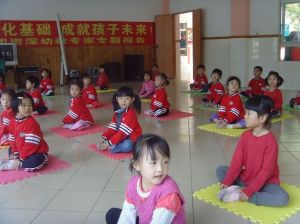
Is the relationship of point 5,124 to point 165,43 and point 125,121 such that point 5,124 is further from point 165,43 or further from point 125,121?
point 165,43

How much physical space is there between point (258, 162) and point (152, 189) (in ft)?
3.31

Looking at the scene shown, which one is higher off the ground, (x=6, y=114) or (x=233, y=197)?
(x=6, y=114)

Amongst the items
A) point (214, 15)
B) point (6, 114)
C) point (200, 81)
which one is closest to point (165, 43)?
point (214, 15)

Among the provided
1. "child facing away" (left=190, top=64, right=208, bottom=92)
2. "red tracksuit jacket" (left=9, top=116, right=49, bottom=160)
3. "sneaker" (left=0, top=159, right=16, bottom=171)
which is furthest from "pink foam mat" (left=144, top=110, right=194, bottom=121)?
"sneaker" (left=0, top=159, right=16, bottom=171)

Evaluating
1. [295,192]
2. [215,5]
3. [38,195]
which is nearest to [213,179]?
[295,192]

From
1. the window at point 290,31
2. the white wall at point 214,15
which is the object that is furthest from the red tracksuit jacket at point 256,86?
the white wall at point 214,15

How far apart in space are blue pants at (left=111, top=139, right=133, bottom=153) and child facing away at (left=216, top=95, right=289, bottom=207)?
1261 mm

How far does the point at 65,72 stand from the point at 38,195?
687 cm

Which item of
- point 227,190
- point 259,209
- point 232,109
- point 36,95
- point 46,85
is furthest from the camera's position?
point 46,85

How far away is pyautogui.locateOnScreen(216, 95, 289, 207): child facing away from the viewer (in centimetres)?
224

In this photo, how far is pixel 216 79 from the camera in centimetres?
600

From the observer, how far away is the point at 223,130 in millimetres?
4242

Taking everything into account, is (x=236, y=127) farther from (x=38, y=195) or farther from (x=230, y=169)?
(x=38, y=195)

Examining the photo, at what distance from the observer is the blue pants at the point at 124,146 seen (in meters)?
3.42
